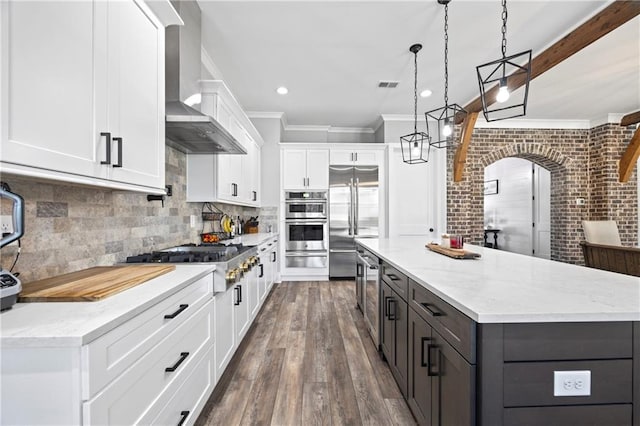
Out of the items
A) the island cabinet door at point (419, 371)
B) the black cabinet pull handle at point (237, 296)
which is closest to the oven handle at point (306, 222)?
the black cabinet pull handle at point (237, 296)

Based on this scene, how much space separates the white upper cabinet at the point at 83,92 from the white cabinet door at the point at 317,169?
11.7ft

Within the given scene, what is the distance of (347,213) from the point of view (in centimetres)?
521

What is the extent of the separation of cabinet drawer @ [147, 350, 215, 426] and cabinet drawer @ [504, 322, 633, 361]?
1384 mm

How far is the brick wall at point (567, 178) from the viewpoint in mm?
5312

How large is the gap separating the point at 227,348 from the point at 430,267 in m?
1.55

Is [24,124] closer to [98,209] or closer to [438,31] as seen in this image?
[98,209]

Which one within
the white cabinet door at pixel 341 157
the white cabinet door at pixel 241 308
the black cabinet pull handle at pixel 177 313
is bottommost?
the white cabinet door at pixel 241 308

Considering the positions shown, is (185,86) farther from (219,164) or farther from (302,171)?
(302,171)

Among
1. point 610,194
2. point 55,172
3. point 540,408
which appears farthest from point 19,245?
point 610,194

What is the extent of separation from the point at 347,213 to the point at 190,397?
3.99 m

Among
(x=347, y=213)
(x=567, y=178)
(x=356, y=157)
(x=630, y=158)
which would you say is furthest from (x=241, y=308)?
(x=567, y=178)

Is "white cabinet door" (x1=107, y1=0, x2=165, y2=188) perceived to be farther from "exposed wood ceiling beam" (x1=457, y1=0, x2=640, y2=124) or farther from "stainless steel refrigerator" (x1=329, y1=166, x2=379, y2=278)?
"stainless steel refrigerator" (x1=329, y1=166, x2=379, y2=278)

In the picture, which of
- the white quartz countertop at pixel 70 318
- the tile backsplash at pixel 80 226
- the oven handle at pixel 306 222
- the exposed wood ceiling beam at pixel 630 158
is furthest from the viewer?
the oven handle at pixel 306 222

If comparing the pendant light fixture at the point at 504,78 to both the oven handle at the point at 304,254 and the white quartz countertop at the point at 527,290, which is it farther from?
the oven handle at the point at 304,254
